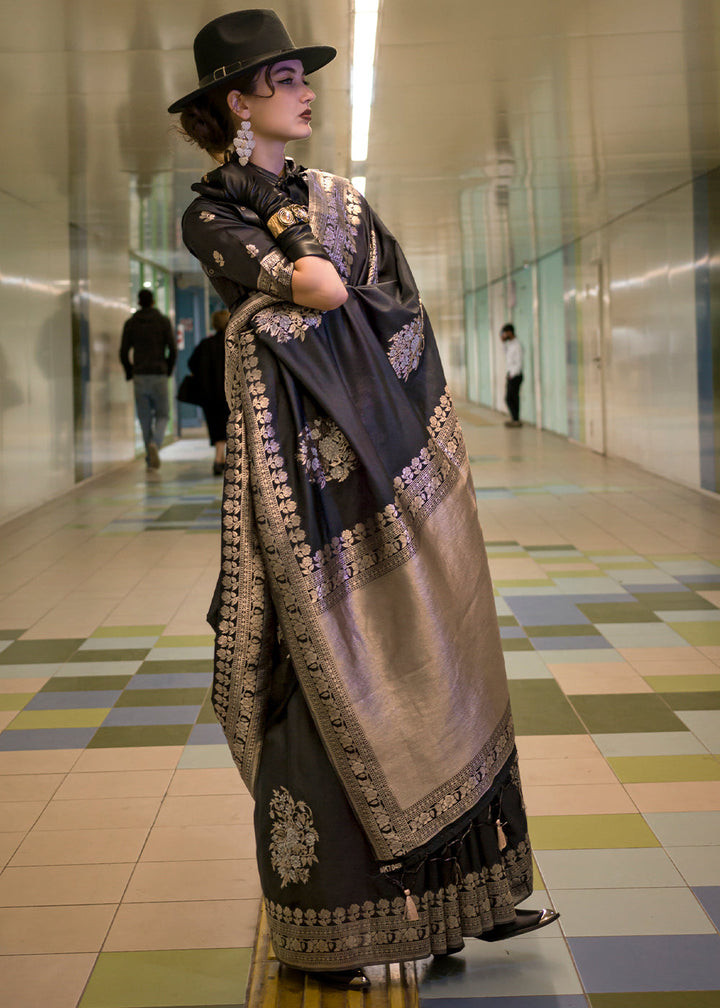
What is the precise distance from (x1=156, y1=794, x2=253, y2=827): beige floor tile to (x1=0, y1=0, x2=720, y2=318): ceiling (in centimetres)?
173

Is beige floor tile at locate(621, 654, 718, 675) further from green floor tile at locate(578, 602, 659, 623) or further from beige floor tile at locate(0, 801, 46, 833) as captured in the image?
beige floor tile at locate(0, 801, 46, 833)

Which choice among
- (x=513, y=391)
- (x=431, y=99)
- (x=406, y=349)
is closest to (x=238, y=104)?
(x=406, y=349)

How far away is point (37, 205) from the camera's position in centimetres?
1003

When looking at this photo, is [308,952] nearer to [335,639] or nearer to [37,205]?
[335,639]

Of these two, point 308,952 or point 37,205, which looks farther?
point 37,205

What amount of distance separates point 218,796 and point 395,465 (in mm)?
1432

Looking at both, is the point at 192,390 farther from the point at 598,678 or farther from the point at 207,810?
the point at 207,810

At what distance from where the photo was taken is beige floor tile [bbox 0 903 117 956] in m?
2.36

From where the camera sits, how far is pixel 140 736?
3.68 metres

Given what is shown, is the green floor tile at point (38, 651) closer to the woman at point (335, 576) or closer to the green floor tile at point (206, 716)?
the green floor tile at point (206, 716)

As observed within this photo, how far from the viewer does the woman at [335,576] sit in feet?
6.70

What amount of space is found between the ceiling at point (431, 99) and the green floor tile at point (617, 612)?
2646 millimetres

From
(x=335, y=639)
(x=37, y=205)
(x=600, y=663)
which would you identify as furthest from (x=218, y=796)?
(x=37, y=205)

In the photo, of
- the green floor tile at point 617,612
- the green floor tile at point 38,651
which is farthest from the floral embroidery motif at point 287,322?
the green floor tile at point 617,612
